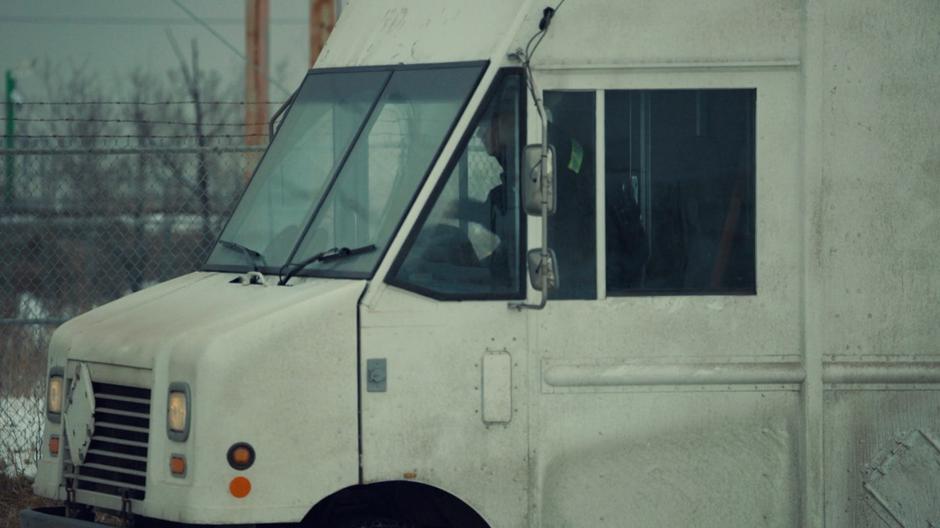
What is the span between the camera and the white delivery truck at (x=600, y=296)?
5871mm

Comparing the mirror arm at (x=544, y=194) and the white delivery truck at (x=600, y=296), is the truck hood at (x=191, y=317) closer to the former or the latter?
the white delivery truck at (x=600, y=296)

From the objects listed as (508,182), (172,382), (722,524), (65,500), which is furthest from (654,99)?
(65,500)

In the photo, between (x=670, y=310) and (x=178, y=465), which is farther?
(x=670, y=310)

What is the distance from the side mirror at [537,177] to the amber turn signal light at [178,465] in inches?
58.8

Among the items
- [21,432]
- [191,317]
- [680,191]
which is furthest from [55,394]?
[21,432]

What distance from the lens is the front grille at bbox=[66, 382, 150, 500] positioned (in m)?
5.90

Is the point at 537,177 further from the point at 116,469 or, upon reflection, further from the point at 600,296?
the point at 116,469

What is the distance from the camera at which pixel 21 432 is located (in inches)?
391

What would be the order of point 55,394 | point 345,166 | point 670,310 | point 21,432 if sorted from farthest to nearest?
point 21,432 → point 55,394 → point 345,166 → point 670,310

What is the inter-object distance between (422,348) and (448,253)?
37 cm

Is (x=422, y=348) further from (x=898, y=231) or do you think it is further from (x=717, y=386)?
(x=898, y=231)

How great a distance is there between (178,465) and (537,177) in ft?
5.28

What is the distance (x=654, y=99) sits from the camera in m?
6.14

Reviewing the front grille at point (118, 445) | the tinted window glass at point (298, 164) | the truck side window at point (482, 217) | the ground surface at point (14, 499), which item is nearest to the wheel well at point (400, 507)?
the front grille at point (118, 445)
